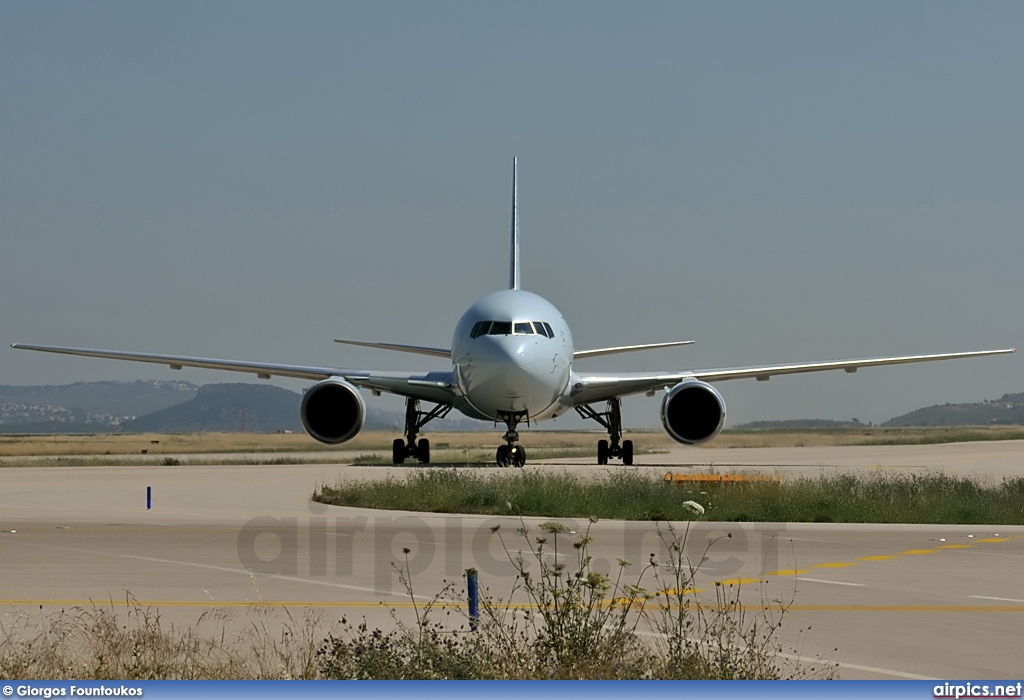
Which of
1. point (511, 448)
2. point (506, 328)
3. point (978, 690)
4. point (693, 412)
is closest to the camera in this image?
point (978, 690)

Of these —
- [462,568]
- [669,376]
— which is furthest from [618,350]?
[462,568]

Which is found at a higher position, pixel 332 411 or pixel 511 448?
pixel 332 411

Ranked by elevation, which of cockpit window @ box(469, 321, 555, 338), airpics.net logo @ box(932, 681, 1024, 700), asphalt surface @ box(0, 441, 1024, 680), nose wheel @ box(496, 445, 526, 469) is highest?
cockpit window @ box(469, 321, 555, 338)

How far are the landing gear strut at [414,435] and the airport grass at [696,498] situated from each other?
1098 cm

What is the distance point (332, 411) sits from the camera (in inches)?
1359

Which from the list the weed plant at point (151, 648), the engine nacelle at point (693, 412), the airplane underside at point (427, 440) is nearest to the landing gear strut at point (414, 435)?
the airplane underside at point (427, 440)

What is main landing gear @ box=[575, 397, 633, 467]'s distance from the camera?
123ft

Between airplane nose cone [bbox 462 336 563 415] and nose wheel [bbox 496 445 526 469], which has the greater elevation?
airplane nose cone [bbox 462 336 563 415]

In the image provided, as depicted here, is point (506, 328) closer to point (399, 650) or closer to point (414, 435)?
point (414, 435)

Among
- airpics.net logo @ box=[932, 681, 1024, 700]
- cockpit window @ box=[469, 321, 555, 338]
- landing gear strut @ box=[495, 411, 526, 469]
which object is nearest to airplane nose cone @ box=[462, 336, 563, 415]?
cockpit window @ box=[469, 321, 555, 338]

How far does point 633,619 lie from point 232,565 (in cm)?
522

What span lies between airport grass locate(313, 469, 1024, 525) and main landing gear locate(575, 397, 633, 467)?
1169cm

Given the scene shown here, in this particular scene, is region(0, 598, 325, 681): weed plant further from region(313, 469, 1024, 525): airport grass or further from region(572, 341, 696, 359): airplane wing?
region(572, 341, 696, 359): airplane wing

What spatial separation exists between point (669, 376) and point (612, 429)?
113 inches
